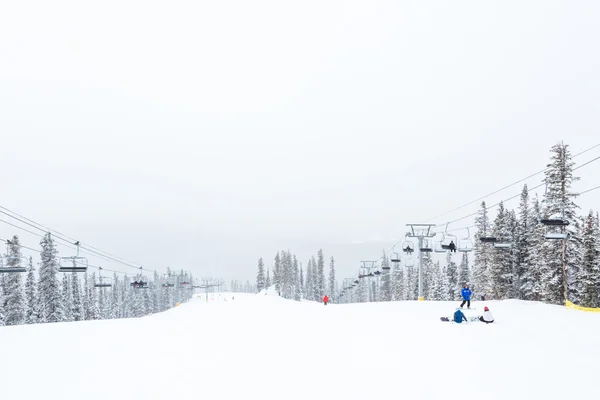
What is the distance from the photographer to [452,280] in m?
74.2

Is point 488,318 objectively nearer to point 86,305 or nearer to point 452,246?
point 452,246

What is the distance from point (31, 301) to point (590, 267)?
72.5 metres

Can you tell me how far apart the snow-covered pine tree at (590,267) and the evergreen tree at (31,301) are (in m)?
67.6

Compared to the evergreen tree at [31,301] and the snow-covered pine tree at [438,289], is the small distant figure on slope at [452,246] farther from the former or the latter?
the evergreen tree at [31,301]

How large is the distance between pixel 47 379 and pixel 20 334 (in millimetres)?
8464

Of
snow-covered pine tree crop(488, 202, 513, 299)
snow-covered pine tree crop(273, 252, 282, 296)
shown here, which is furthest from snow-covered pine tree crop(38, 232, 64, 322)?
snow-covered pine tree crop(273, 252, 282, 296)

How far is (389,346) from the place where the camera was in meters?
13.3

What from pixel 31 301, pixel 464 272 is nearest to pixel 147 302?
pixel 31 301

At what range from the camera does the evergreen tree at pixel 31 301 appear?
5159cm

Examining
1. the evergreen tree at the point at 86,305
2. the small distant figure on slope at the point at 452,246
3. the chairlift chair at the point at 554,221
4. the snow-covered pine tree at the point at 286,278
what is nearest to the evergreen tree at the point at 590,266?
the small distant figure on slope at the point at 452,246

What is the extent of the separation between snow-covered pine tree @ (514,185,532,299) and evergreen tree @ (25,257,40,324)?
2543 inches

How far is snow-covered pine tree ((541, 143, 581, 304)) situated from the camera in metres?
36.1

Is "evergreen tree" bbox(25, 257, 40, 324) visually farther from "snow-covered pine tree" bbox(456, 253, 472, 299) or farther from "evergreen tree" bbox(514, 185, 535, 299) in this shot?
"snow-covered pine tree" bbox(456, 253, 472, 299)

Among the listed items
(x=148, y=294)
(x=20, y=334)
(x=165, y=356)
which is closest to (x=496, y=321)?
(x=165, y=356)
